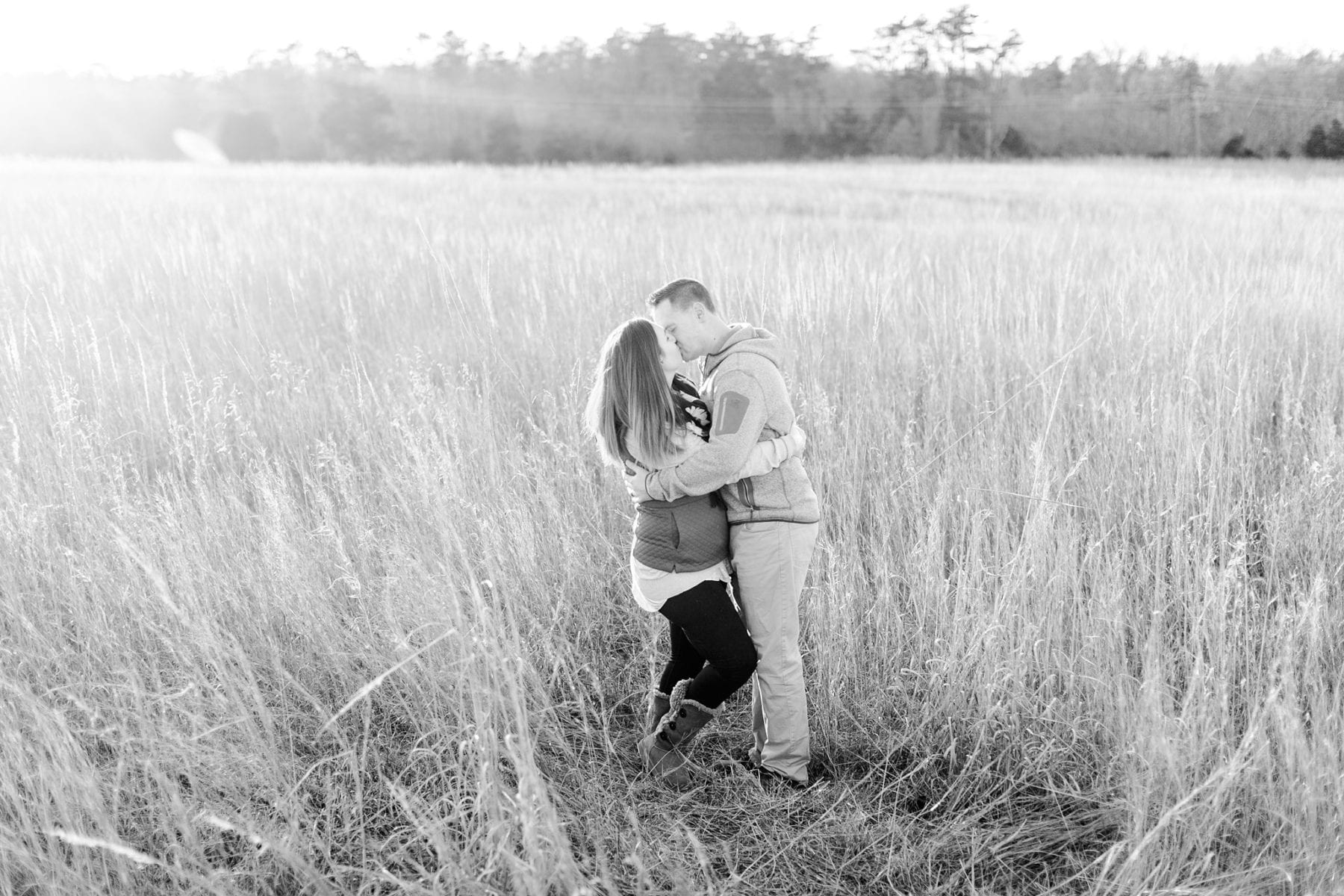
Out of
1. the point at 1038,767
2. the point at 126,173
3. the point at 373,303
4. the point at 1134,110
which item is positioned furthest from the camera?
the point at 1134,110

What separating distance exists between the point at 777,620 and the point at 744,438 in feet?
1.64

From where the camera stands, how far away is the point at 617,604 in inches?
117

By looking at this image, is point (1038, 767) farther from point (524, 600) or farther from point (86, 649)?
point (86, 649)

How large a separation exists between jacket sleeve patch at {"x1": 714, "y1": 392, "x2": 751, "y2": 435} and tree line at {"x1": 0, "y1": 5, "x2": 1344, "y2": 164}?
34.1 metres

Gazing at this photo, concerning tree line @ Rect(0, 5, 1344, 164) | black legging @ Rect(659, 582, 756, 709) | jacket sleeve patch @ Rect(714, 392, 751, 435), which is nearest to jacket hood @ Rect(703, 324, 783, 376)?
jacket sleeve patch @ Rect(714, 392, 751, 435)

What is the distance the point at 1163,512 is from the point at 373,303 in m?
4.80

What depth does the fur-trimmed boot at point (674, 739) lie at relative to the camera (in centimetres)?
232

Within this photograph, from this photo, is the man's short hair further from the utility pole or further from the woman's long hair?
the utility pole

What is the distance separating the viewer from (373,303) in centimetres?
584

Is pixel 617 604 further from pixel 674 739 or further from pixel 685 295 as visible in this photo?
pixel 685 295

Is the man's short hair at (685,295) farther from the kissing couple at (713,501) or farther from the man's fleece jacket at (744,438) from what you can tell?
the man's fleece jacket at (744,438)

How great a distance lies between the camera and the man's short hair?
2.24m

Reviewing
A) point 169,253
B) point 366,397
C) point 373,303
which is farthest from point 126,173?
point 366,397

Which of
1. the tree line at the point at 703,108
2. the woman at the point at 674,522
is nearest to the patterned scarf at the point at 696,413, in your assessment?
the woman at the point at 674,522
